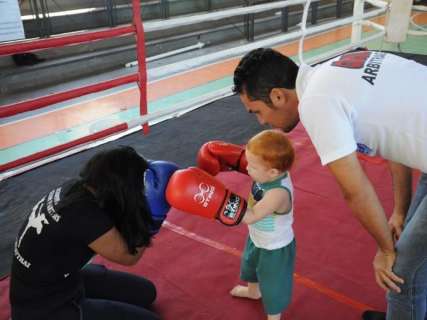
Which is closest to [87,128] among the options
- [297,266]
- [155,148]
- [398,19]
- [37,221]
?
[155,148]

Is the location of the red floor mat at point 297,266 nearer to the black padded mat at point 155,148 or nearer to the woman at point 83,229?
the woman at point 83,229

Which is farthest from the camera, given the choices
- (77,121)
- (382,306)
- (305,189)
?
(77,121)

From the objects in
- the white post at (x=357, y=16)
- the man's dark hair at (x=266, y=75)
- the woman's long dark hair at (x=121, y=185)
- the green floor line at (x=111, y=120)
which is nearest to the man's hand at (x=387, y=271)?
the man's dark hair at (x=266, y=75)

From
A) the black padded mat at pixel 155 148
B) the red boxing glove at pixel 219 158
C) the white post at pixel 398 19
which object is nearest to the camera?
the red boxing glove at pixel 219 158

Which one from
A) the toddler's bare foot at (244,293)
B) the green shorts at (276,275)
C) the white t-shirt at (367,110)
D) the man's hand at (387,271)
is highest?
the white t-shirt at (367,110)

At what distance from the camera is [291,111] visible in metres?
1.17

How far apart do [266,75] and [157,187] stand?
0.40m

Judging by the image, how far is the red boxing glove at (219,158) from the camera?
4.71 ft

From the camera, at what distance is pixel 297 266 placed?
1.79m

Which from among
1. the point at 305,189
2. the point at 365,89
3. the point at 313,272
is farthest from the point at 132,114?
the point at 365,89

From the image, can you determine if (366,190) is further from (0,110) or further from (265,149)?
(0,110)

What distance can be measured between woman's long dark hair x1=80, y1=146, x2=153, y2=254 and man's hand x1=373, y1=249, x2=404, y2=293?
61 centimetres

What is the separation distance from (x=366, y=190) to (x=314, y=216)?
1098 mm

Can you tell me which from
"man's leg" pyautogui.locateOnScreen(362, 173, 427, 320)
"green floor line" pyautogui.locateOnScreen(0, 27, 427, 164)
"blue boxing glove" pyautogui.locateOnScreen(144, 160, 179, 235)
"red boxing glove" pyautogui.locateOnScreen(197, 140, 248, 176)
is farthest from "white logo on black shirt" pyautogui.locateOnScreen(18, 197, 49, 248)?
"green floor line" pyautogui.locateOnScreen(0, 27, 427, 164)
